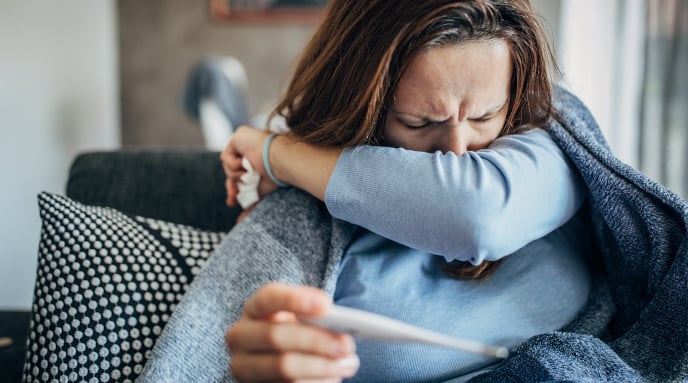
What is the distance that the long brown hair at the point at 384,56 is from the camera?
750mm

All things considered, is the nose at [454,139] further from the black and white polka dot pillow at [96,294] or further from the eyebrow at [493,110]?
the black and white polka dot pillow at [96,294]

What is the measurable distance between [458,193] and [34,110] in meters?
1.97

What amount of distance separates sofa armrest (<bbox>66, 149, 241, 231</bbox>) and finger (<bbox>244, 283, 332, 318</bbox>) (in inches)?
27.8

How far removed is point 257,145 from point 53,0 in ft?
5.99

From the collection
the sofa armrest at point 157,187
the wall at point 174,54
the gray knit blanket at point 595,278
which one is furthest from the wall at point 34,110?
the gray knit blanket at point 595,278

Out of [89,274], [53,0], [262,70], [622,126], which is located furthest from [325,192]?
[262,70]

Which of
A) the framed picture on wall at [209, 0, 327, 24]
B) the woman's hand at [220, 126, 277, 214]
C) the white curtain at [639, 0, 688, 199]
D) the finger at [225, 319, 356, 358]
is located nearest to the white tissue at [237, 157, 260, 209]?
the woman's hand at [220, 126, 277, 214]

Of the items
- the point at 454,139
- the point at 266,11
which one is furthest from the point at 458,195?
the point at 266,11

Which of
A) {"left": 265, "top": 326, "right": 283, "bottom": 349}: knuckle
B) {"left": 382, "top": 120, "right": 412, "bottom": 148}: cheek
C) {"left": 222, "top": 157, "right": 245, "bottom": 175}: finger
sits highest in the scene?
{"left": 382, "top": 120, "right": 412, "bottom": 148}: cheek

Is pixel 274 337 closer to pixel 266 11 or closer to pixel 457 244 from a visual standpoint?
pixel 457 244

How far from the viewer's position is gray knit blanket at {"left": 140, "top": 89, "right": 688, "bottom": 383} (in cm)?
74

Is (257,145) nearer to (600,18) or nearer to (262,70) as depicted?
(600,18)

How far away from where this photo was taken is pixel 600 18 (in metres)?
2.49

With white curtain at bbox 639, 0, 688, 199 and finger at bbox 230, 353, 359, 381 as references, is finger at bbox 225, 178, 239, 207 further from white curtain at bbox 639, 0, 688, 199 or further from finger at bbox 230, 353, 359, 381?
white curtain at bbox 639, 0, 688, 199
